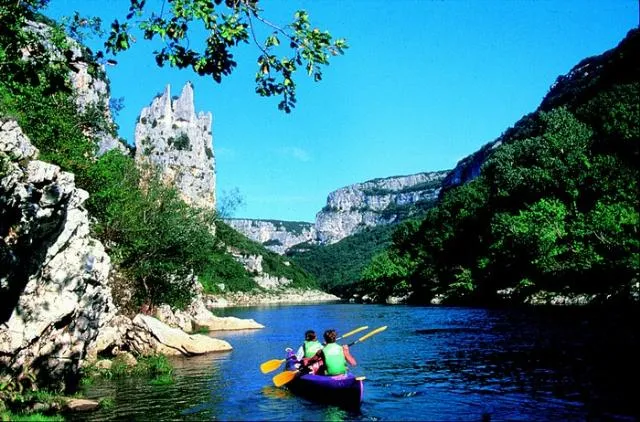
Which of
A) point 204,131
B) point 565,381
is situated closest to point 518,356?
point 565,381

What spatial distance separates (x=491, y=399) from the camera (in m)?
15.6

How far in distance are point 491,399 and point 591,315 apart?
25.3m

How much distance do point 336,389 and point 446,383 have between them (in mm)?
5040

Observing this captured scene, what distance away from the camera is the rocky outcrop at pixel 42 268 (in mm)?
13084

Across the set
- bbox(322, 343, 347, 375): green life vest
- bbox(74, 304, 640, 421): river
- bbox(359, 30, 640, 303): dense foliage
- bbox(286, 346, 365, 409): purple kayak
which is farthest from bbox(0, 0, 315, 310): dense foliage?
bbox(359, 30, 640, 303): dense foliage

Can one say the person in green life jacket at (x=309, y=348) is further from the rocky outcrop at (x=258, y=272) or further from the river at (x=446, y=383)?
the rocky outcrop at (x=258, y=272)

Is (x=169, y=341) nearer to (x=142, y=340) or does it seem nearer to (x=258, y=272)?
(x=142, y=340)

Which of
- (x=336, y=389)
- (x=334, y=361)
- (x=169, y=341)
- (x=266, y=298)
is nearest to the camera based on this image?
(x=336, y=389)

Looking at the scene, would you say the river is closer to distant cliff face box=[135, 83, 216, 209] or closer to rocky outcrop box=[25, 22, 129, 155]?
rocky outcrop box=[25, 22, 129, 155]

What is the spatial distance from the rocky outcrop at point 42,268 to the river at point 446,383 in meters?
2.47

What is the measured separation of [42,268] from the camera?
15.5 meters

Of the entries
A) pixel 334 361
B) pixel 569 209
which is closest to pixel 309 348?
pixel 334 361

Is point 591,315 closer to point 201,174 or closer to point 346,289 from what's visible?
point 201,174

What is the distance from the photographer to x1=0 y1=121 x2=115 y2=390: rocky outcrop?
13.1 metres
